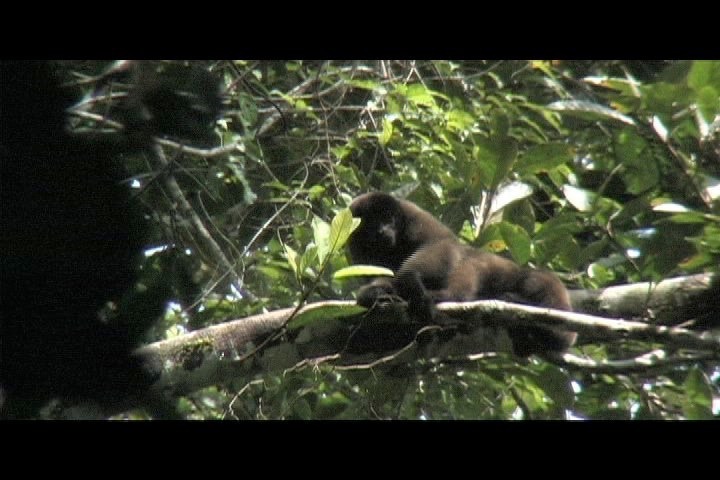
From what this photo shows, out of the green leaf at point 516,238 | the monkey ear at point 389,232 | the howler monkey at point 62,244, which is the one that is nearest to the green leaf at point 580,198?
the green leaf at point 516,238

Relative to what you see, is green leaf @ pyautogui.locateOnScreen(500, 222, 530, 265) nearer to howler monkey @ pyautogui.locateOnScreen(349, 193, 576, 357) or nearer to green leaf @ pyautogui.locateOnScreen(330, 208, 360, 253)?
howler monkey @ pyautogui.locateOnScreen(349, 193, 576, 357)

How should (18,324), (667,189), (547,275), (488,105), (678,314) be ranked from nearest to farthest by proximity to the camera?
(18,324)
(678,314)
(667,189)
(547,275)
(488,105)

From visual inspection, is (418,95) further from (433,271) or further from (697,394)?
(697,394)

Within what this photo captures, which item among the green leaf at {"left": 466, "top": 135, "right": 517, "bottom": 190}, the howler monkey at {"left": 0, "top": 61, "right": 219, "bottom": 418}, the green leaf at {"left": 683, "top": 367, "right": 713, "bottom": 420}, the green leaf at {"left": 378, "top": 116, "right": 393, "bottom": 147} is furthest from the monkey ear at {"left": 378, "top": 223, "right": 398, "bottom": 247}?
the howler monkey at {"left": 0, "top": 61, "right": 219, "bottom": 418}

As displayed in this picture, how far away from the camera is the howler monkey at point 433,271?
314cm

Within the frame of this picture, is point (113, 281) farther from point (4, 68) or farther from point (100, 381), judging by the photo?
point (4, 68)

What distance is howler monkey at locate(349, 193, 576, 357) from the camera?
3.14m

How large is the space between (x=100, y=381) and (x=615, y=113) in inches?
83.9

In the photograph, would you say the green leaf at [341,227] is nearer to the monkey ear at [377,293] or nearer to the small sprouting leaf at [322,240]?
the small sprouting leaf at [322,240]

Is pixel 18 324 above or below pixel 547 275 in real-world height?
above

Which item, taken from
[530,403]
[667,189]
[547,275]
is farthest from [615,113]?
[530,403]

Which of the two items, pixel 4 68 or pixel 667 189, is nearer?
pixel 4 68

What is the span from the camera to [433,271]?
11.2ft
